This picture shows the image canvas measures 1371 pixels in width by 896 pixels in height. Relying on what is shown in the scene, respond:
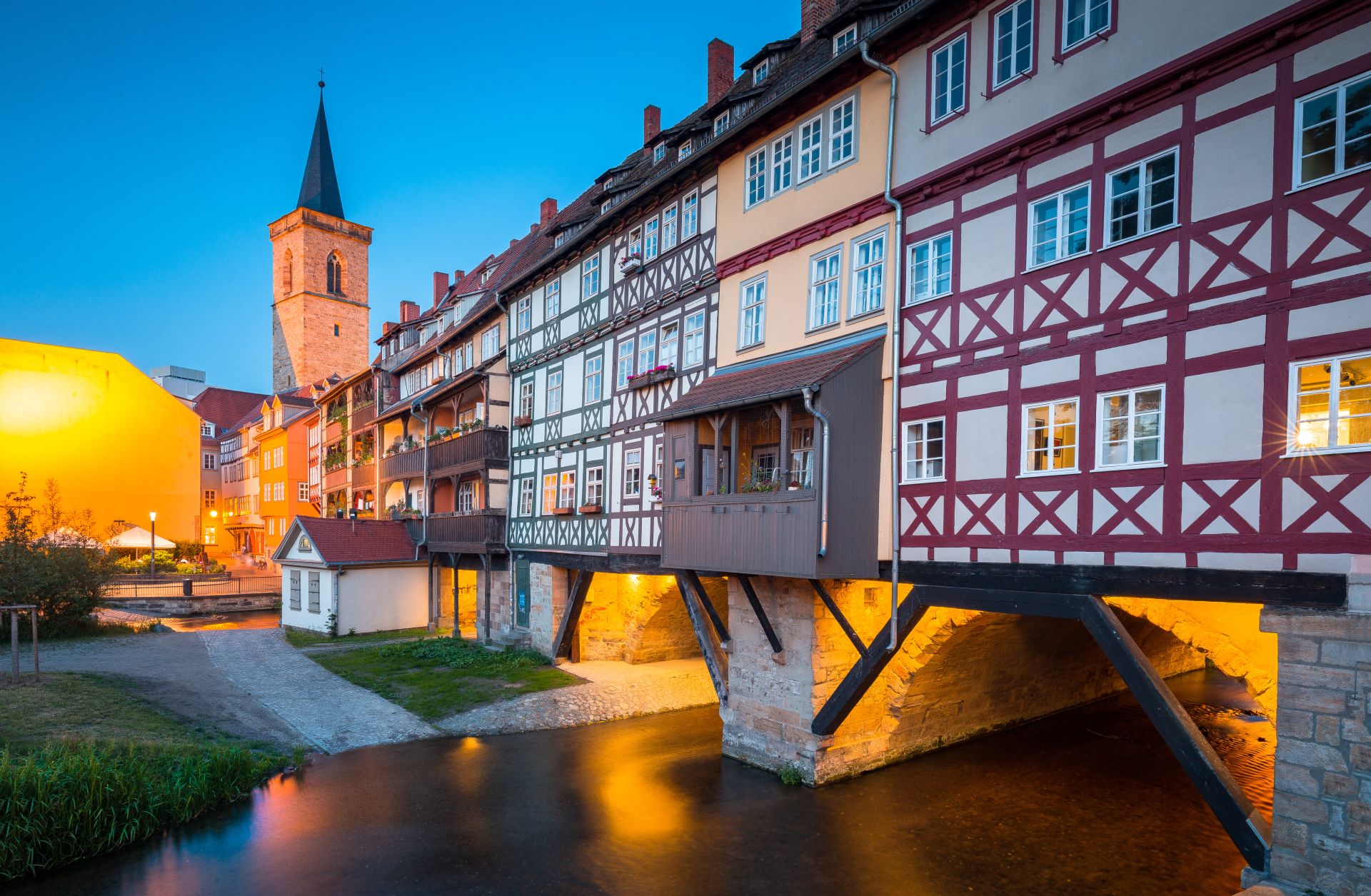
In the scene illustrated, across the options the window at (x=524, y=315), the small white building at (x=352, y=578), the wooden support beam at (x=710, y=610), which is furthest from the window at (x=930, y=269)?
the small white building at (x=352, y=578)

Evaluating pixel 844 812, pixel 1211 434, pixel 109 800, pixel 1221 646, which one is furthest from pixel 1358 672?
pixel 109 800

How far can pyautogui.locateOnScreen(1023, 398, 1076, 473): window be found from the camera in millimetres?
8945

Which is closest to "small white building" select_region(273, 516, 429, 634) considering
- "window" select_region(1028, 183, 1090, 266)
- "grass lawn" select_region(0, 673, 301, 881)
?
"grass lawn" select_region(0, 673, 301, 881)

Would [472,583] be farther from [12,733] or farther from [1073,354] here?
[1073,354]

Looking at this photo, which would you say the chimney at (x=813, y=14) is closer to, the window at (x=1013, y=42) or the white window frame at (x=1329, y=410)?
the window at (x=1013, y=42)

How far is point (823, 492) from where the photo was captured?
34.7 ft

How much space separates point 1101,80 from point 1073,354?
300 centimetres

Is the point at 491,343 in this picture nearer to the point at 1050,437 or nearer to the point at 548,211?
the point at 548,211

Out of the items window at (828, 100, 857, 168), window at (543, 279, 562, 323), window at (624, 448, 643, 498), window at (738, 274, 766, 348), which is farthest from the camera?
window at (543, 279, 562, 323)

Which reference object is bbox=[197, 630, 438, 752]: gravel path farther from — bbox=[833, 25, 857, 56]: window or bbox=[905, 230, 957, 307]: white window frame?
bbox=[833, 25, 857, 56]: window

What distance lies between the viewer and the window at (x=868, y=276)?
11.4 meters

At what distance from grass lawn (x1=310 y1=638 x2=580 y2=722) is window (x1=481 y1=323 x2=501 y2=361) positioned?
9354mm

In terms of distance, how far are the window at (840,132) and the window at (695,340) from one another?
168 inches

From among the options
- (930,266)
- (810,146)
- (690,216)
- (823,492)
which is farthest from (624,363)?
(930,266)
